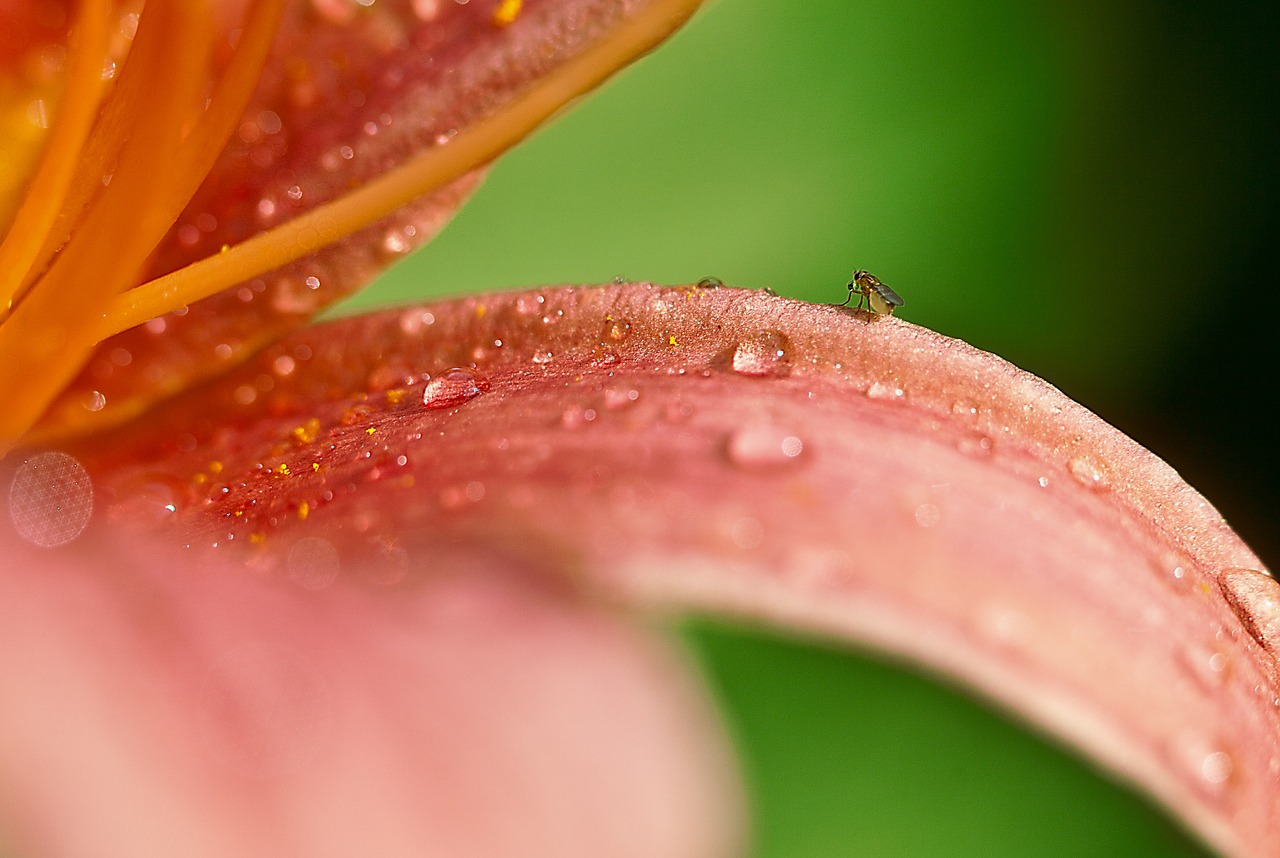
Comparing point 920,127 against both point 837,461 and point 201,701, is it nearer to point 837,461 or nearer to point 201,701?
point 837,461

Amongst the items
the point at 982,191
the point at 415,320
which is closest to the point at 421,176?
the point at 415,320

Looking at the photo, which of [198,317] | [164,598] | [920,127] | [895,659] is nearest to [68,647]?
[164,598]

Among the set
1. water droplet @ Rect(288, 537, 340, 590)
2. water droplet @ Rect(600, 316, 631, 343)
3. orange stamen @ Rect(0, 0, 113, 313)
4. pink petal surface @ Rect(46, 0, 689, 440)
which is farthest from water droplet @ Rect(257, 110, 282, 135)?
water droplet @ Rect(288, 537, 340, 590)

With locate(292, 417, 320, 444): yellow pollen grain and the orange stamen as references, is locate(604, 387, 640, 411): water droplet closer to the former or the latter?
locate(292, 417, 320, 444): yellow pollen grain

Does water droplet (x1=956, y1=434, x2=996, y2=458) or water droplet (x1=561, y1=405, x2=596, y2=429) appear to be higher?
water droplet (x1=956, y1=434, x2=996, y2=458)

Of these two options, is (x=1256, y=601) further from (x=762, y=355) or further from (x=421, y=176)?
(x=421, y=176)

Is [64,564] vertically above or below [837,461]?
below

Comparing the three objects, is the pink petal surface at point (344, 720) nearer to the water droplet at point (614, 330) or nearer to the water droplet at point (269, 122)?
the water droplet at point (614, 330)
